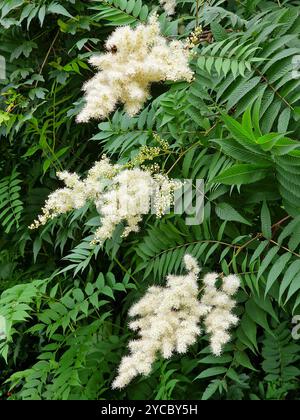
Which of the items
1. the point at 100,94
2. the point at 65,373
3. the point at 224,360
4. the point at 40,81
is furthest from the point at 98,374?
the point at 40,81

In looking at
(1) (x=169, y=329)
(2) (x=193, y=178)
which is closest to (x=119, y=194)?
(2) (x=193, y=178)

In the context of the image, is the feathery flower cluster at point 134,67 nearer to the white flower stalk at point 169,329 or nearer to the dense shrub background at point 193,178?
the dense shrub background at point 193,178

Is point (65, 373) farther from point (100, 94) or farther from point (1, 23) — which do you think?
point (1, 23)

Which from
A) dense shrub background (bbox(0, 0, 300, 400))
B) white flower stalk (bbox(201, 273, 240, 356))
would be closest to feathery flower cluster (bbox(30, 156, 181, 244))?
dense shrub background (bbox(0, 0, 300, 400))

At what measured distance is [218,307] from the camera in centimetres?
141

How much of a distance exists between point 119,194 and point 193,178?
10.9 inches

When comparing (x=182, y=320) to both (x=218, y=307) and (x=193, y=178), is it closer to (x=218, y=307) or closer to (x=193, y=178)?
(x=218, y=307)

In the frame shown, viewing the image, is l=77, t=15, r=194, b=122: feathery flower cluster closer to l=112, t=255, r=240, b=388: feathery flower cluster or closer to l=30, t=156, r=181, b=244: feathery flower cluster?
l=30, t=156, r=181, b=244: feathery flower cluster

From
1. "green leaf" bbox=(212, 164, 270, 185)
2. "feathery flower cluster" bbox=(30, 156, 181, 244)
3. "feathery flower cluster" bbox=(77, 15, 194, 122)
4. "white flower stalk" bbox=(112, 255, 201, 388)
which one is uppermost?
"feathery flower cluster" bbox=(77, 15, 194, 122)

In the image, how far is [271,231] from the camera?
4.91 feet

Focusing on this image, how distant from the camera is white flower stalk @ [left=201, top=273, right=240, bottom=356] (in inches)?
53.5

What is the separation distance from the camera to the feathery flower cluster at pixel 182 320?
1353mm

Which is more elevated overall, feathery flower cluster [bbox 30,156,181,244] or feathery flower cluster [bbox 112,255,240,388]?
feathery flower cluster [bbox 30,156,181,244]
